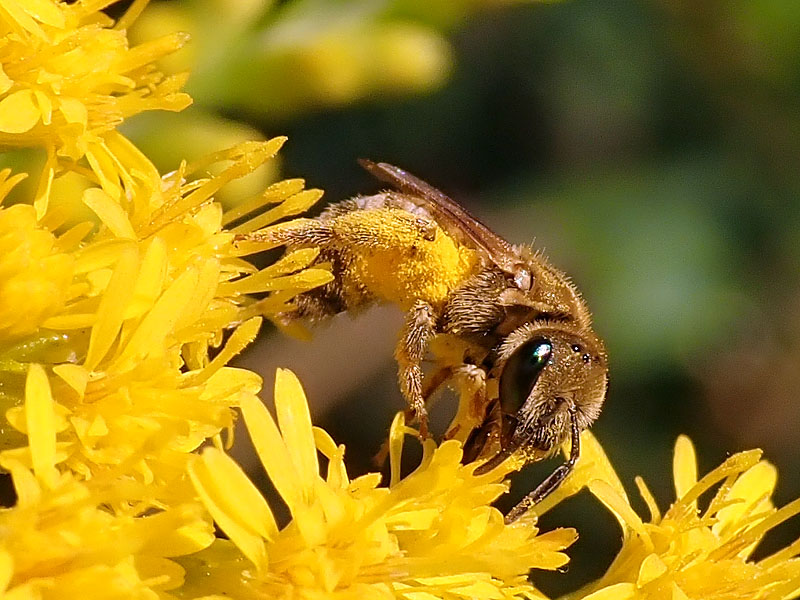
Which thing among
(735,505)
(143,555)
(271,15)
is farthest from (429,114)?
(143,555)

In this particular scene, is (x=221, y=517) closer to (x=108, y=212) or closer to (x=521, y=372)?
(x=108, y=212)

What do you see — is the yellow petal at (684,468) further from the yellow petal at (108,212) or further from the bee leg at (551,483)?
the yellow petal at (108,212)

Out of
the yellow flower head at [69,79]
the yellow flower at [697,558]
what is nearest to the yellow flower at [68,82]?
the yellow flower head at [69,79]

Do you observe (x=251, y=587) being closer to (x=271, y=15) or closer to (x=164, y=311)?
(x=164, y=311)

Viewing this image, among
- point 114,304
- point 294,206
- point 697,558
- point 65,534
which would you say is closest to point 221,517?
point 65,534

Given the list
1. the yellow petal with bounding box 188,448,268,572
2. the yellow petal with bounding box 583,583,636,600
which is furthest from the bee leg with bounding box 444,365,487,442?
the yellow petal with bounding box 188,448,268,572
